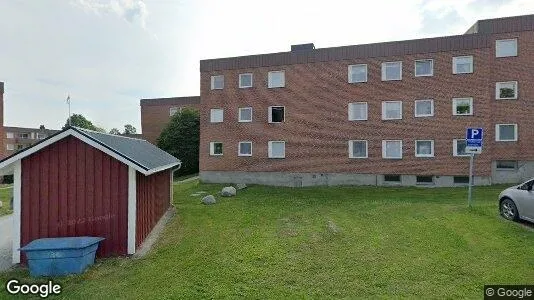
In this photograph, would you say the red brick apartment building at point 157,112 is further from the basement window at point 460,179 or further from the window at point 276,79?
the basement window at point 460,179

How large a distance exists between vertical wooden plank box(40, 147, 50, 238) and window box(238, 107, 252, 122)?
1805 cm

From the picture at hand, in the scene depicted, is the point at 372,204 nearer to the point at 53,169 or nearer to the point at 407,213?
the point at 407,213

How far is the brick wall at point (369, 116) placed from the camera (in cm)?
2131

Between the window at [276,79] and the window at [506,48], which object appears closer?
the window at [506,48]

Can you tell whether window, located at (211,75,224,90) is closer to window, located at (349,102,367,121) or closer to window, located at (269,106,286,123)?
window, located at (269,106,286,123)

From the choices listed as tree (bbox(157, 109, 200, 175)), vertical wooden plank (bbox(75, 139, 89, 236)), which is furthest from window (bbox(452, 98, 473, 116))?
tree (bbox(157, 109, 200, 175))

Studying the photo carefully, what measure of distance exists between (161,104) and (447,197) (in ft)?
134

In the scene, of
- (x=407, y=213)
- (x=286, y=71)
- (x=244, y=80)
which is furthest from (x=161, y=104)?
(x=407, y=213)

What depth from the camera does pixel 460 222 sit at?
10.6 meters

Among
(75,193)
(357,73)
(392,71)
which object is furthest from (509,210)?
(357,73)

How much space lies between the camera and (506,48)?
71.0 feet

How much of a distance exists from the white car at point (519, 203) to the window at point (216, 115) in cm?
2065

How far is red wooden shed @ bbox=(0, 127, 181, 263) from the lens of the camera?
355 inches

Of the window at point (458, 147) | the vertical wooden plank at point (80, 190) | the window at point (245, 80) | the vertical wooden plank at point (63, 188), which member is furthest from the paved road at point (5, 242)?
the window at point (458, 147)
